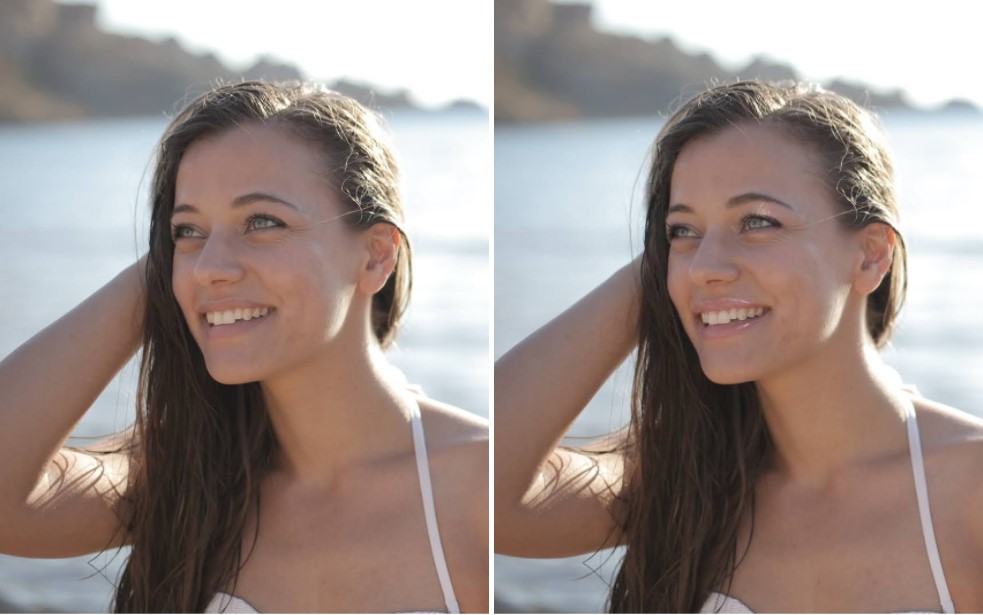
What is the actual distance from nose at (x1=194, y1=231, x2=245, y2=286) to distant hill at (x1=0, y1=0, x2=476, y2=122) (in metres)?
0.53

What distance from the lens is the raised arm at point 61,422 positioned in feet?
8.65

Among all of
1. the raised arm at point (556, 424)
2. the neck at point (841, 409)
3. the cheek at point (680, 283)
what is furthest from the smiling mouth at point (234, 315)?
the neck at point (841, 409)

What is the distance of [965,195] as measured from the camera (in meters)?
11.2

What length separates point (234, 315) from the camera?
8.32 feet

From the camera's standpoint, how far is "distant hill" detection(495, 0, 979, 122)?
27.2ft

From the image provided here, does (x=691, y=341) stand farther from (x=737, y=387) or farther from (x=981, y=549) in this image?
(x=981, y=549)

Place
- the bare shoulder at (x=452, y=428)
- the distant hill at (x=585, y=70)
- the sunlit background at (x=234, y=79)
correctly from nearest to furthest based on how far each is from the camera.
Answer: the bare shoulder at (x=452, y=428), the sunlit background at (x=234, y=79), the distant hill at (x=585, y=70)

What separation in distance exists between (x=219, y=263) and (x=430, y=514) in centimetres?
78

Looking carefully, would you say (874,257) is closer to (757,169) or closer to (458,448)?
(757,169)

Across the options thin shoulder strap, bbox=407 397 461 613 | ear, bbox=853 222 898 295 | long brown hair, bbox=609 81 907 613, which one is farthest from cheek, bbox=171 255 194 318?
ear, bbox=853 222 898 295

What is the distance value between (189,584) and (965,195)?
10.5m

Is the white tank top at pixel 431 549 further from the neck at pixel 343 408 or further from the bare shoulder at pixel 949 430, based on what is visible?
Answer: the bare shoulder at pixel 949 430

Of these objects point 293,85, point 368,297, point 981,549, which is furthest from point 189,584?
point 981,549

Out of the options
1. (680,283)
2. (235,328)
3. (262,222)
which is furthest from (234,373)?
(680,283)
